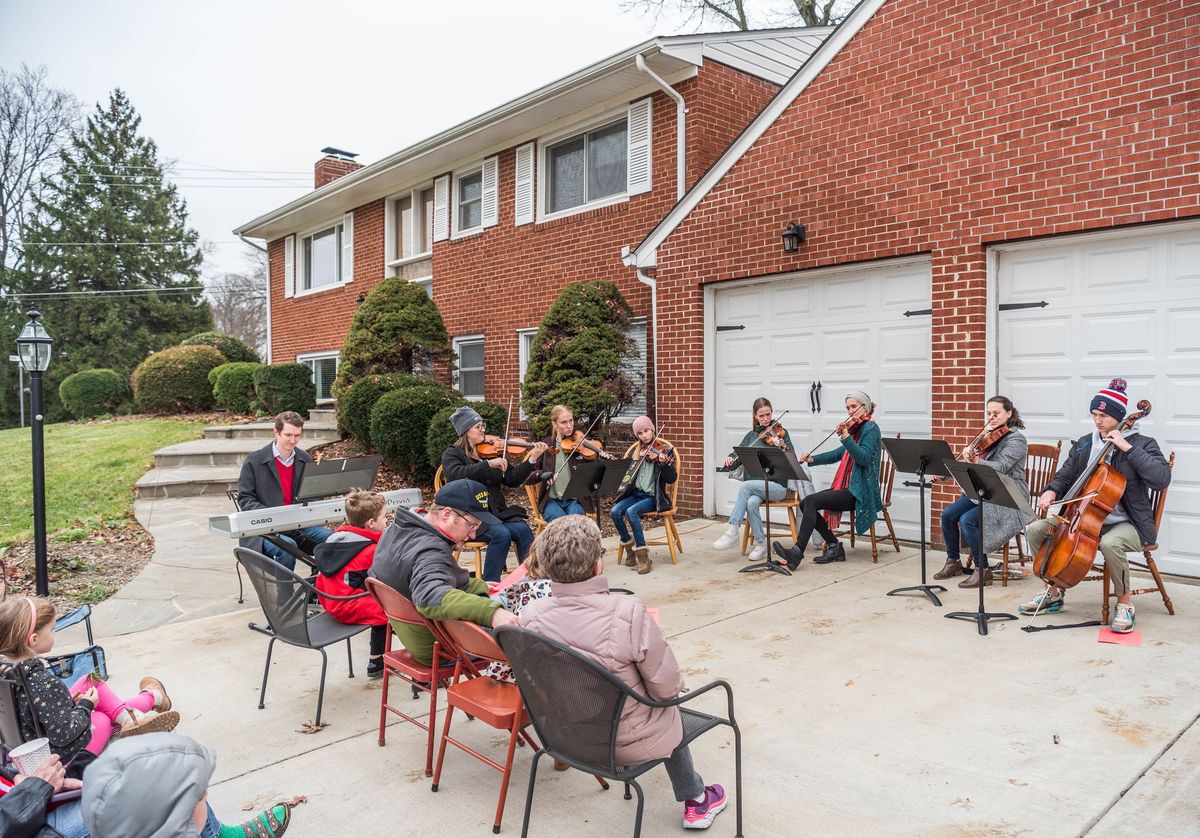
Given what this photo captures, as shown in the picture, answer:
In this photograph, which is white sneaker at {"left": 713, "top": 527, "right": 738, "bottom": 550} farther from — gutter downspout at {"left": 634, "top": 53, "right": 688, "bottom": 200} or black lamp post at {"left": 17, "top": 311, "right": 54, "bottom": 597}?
black lamp post at {"left": 17, "top": 311, "right": 54, "bottom": 597}

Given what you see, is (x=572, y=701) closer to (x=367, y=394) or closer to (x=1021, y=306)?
(x=1021, y=306)

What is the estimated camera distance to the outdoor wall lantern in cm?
823

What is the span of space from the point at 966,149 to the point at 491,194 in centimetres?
804

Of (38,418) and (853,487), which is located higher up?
(38,418)

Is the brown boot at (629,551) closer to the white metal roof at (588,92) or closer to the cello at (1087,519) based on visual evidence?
the cello at (1087,519)

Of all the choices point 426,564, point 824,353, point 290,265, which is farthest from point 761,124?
point 290,265

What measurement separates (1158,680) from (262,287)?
44.5 m

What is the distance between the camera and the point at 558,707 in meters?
2.78

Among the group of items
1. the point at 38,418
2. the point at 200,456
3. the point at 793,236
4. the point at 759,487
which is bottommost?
the point at 200,456

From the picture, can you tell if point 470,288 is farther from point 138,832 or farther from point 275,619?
point 138,832

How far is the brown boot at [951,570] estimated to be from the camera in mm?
6551

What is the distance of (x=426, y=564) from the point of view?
3.56 meters

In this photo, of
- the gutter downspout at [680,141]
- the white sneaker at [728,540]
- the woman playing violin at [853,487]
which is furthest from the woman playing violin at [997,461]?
the gutter downspout at [680,141]

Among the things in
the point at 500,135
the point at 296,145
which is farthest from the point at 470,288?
the point at 296,145
